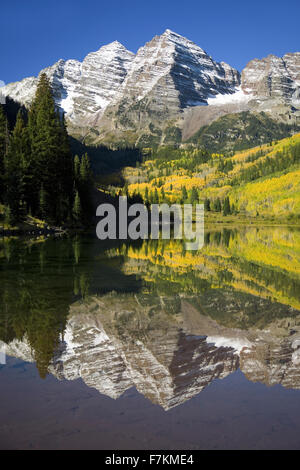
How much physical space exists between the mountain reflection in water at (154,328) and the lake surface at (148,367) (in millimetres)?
48

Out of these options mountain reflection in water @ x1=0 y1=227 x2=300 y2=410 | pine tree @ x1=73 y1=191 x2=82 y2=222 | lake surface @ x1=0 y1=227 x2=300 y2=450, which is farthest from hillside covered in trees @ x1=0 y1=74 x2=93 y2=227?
lake surface @ x1=0 y1=227 x2=300 y2=450

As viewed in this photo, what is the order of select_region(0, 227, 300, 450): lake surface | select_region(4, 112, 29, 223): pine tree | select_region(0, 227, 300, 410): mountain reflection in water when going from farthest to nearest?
select_region(4, 112, 29, 223): pine tree → select_region(0, 227, 300, 410): mountain reflection in water → select_region(0, 227, 300, 450): lake surface

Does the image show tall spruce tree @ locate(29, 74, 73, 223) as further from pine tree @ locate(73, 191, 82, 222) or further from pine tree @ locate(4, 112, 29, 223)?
pine tree @ locate(4, 112, 29, 223)

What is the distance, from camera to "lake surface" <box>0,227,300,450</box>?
329 inches

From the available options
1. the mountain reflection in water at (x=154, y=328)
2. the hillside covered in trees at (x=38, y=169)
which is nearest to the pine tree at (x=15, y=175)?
the hillside covered in trees at (x=38, y=169)

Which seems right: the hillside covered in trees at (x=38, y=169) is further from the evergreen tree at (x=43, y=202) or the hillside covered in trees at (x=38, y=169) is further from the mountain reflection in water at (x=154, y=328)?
the mountain reflection in water at (x=154, y=328)

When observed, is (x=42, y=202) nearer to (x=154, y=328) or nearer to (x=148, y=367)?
(x=154, y=328)

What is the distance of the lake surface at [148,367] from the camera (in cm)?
836

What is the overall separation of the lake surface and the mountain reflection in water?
0.05 metres

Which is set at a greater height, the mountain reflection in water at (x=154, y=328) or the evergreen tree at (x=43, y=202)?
the evergreen tree at (x=43, y=202)

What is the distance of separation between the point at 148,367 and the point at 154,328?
14.4ft

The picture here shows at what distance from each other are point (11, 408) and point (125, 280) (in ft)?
64.4

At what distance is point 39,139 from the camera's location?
283 ft
